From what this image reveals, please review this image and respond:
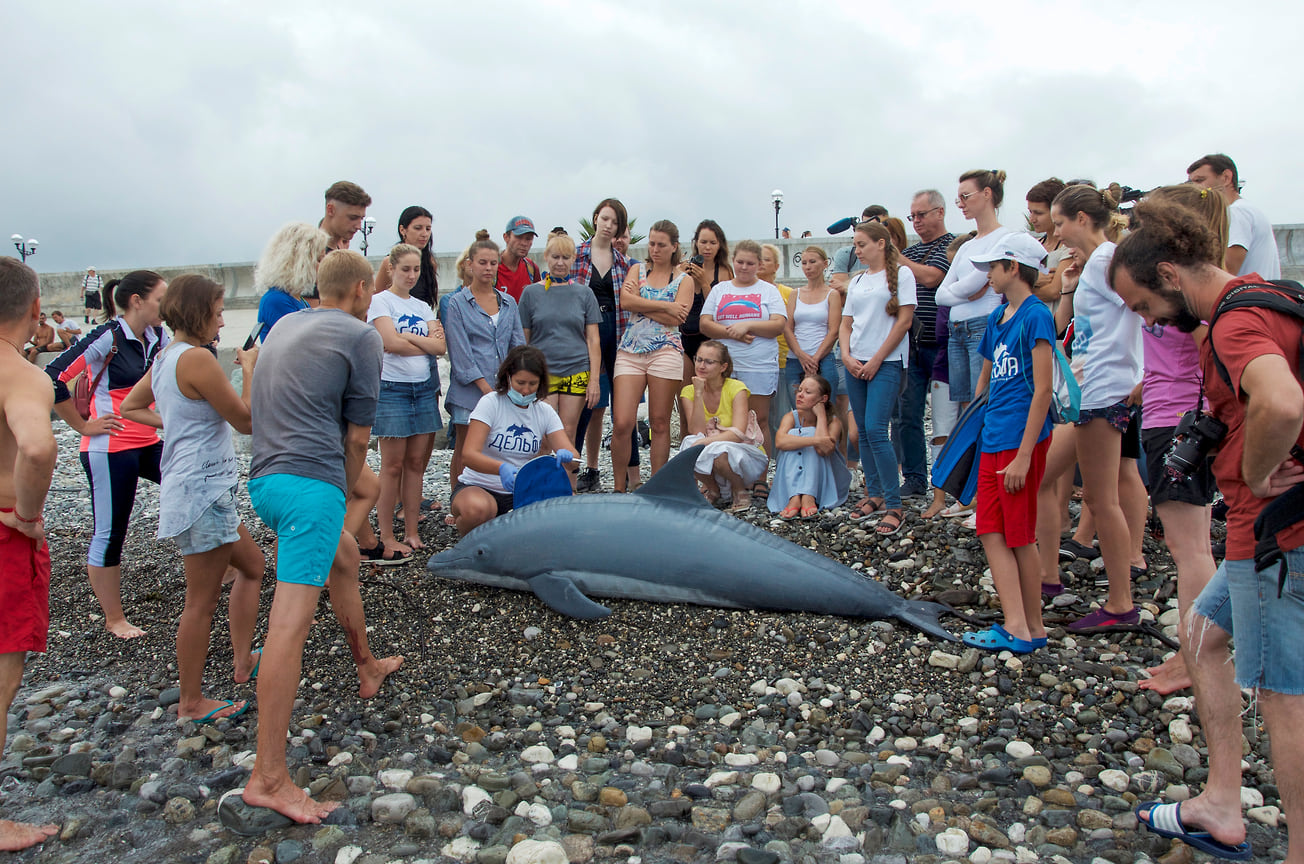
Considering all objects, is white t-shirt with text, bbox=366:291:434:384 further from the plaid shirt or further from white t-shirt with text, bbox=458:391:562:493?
the plaid shirt

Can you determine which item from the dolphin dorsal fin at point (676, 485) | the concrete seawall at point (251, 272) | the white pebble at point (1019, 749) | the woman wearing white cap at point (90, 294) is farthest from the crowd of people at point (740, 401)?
the woman wearing white cap at point (90, 294)

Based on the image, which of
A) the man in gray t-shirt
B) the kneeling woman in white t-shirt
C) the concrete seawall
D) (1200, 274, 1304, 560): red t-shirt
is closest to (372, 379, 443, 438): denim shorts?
the kneeling woman in white t-shirt

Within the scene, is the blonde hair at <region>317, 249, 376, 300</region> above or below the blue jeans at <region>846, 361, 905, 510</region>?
above

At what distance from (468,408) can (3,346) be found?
12.5ft

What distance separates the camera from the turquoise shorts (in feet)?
10.7

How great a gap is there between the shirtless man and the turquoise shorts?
727 mm

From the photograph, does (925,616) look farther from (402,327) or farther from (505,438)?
(402,327)

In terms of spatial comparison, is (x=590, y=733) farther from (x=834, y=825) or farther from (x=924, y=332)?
(x=924, y=332)

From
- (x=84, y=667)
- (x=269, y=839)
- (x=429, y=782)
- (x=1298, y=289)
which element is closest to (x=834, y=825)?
(x=429, y=782)

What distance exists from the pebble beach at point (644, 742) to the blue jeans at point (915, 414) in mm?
1828

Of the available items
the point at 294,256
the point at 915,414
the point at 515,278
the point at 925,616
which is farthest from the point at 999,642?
the point at 515,278

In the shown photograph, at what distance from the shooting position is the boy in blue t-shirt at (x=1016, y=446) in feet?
13.6

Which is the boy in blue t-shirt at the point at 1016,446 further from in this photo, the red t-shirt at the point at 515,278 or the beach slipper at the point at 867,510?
the red t-shirt at the point at 515,278

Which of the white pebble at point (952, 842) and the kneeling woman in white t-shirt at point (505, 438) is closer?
the white pebble at point (952, 842)
